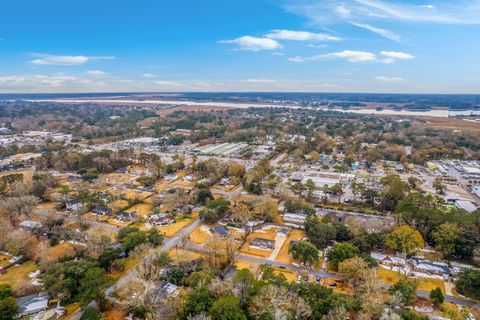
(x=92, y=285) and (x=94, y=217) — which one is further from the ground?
(x=92, y=285)

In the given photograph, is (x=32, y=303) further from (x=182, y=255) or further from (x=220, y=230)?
(x=220, y=230)

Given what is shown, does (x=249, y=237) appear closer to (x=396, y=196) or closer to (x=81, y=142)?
(x=396, y=196)

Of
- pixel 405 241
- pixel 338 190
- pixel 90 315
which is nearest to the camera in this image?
pixel 90 315

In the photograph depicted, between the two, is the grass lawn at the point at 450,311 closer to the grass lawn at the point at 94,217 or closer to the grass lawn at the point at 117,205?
the grass lawn at the point at 94,217

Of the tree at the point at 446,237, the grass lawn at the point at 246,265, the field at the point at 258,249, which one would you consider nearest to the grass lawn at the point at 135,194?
the field at the point at 258,249

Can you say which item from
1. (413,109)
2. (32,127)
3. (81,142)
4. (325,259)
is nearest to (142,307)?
(325,259)

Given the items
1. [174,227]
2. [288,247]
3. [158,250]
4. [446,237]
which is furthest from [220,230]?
[446,237]

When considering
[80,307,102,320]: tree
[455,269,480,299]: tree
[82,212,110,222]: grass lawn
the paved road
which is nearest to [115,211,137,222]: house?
[82,212,110,222]: grass lawn
